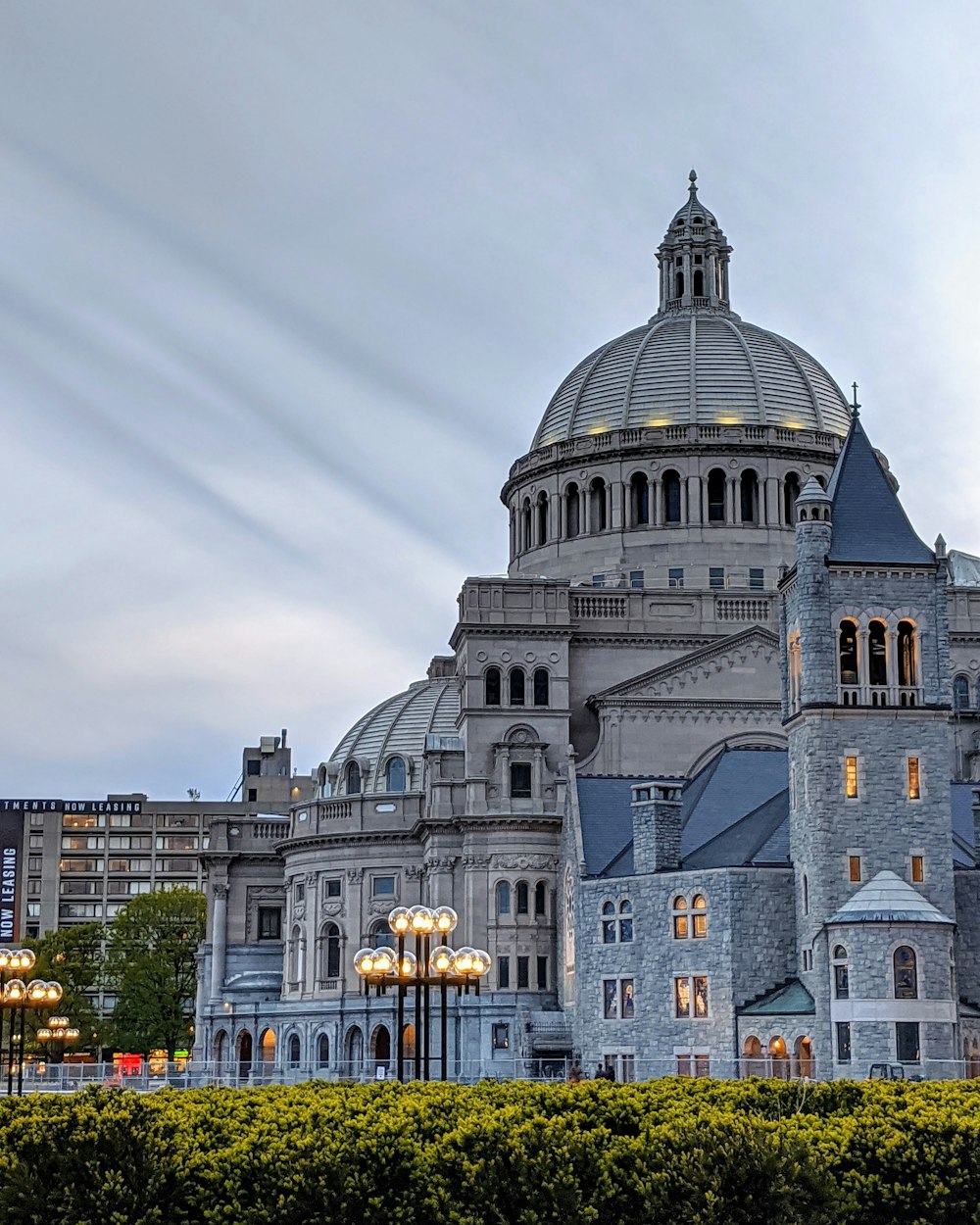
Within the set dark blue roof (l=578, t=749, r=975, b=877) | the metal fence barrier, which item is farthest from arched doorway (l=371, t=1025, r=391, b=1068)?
dark blue roof (l=578, t=749, r=975, b=877)

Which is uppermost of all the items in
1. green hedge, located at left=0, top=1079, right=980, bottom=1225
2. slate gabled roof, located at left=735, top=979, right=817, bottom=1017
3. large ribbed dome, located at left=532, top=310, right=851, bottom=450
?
large ribbed dome, located at left=532, top=310, right=851, bottom=450

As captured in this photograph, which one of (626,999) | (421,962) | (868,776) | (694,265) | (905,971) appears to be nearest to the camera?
(421,962)

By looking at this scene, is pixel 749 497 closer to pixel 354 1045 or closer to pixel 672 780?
pixel 672 780

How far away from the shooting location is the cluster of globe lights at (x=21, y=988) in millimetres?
64188

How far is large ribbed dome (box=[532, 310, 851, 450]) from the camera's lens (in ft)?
364

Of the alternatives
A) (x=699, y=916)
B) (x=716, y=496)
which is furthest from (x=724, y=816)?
(x=716, y=496)

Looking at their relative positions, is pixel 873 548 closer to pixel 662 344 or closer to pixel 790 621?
pixel 790 621

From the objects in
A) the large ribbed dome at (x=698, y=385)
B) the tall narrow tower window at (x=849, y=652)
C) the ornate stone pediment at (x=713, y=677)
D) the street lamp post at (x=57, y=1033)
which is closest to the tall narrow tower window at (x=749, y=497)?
the large ribbed dome at (x=698, y=385)

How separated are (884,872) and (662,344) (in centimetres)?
5386

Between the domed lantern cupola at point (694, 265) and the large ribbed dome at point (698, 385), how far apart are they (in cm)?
474

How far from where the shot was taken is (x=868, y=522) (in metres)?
71.2

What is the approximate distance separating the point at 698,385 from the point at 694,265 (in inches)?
566

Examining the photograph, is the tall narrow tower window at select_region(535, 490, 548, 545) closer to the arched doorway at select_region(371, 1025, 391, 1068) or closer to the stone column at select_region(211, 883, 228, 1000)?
the stone column at select_region(211, 883, 228, 1000)

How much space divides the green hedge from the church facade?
3380 cm
